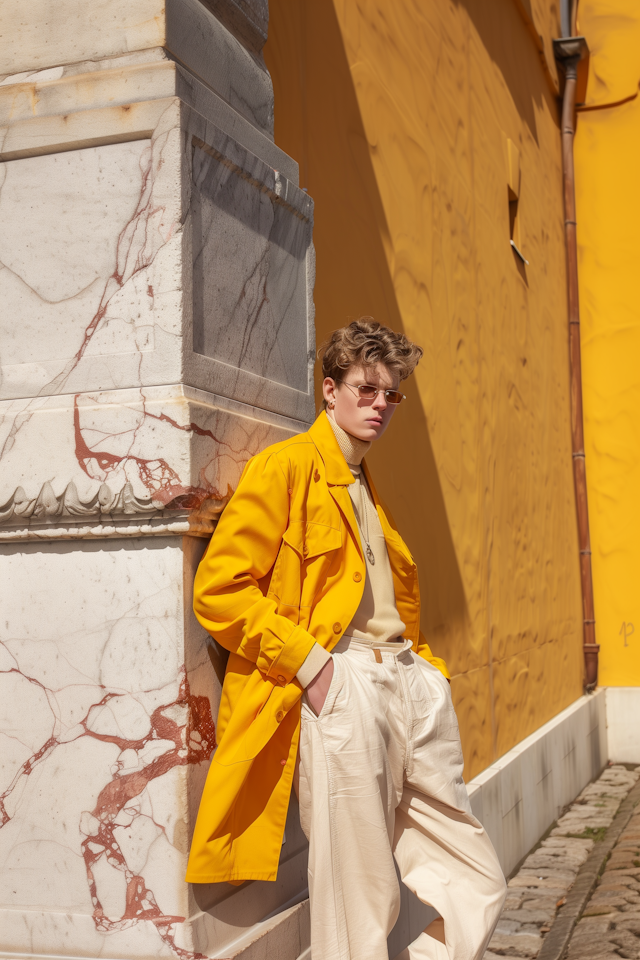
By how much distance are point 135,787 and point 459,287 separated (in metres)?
3.77

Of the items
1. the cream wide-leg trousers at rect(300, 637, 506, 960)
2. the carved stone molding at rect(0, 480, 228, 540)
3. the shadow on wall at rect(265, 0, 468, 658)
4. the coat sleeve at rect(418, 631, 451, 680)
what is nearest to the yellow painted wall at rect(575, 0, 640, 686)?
the shadow on wall at rect(265, 0, 468, 658)

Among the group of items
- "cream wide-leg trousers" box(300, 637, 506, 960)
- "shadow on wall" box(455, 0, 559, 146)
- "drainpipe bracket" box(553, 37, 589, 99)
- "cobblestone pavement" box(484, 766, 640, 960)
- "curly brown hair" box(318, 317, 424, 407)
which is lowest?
"cobblestone pavement" box(484, 766, 640, 960)

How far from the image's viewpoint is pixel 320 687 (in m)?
A: 2.17

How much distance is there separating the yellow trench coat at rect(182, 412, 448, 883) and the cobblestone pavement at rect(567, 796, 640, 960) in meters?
2.54

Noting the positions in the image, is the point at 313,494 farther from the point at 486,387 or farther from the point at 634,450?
the point at 634,450

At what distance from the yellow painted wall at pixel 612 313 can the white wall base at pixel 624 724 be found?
5.4 inches

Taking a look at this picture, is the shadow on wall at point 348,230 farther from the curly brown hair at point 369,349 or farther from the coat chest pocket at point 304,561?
the coat chest pocket at point 304,561

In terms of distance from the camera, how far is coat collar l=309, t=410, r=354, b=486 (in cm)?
237

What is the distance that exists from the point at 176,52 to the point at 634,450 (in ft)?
23.7

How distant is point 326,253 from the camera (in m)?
3.70

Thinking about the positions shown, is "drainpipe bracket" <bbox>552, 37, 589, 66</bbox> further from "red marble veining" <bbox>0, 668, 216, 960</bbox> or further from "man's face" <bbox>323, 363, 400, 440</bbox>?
"red marble veining" <bbox>0, 668, 216, 960</bbox>

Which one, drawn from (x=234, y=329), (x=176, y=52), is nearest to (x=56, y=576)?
(x=234, y=329)

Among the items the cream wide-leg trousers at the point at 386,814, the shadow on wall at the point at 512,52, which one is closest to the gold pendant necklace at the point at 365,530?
the cream wide-leg trousers at the point at 386,814

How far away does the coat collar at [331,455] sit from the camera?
2.37m
